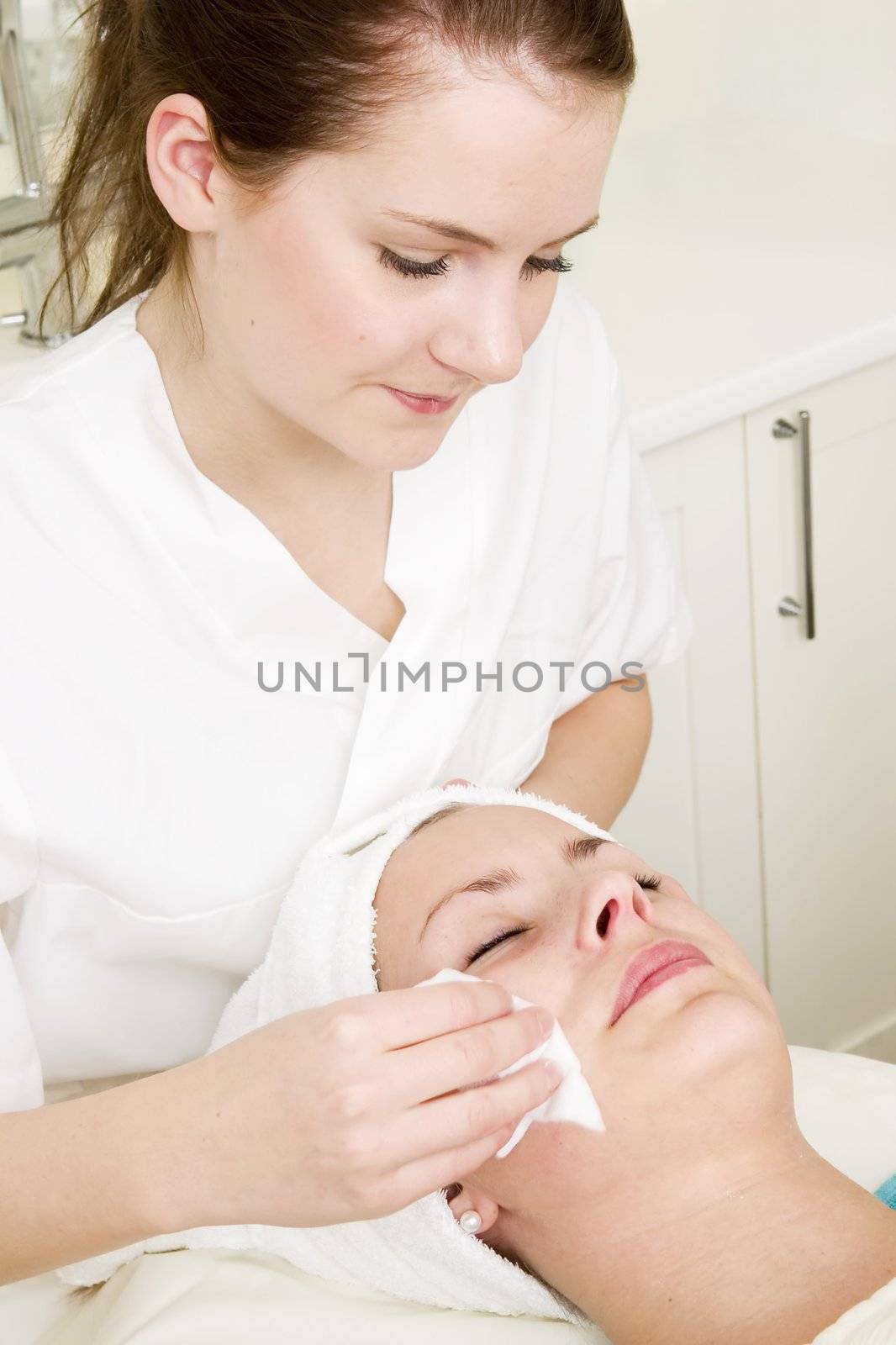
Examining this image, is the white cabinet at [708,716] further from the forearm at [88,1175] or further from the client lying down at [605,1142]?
the forearm at [88,1175]

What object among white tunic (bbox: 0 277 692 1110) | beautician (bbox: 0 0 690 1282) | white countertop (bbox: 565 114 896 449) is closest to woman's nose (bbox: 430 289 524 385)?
beautician (bbox: 0 0 690 1282)

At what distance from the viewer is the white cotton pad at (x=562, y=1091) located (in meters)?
1.03

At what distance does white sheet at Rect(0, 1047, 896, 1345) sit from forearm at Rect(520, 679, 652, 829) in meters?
0.38

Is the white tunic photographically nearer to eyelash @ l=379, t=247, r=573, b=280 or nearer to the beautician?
the beautician

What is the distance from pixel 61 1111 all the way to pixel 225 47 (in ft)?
2.37

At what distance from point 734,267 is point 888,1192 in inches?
49.2

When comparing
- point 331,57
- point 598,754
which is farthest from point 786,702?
point 331,57

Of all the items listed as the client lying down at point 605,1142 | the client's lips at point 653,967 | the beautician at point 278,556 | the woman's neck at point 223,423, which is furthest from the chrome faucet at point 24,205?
the client's lips at point 653,967

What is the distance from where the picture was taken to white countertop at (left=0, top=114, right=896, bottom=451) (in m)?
1.77

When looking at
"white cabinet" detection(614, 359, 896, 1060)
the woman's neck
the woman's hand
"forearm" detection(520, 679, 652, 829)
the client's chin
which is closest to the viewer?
the woman's hand

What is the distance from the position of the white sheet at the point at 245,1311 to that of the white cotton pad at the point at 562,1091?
0.21 metres

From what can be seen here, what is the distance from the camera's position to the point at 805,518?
1.90m

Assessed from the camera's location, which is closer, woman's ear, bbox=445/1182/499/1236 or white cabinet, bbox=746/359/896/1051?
woman's ear, bbox=445/1182/499/1236

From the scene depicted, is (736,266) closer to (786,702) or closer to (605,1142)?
(786,702)
